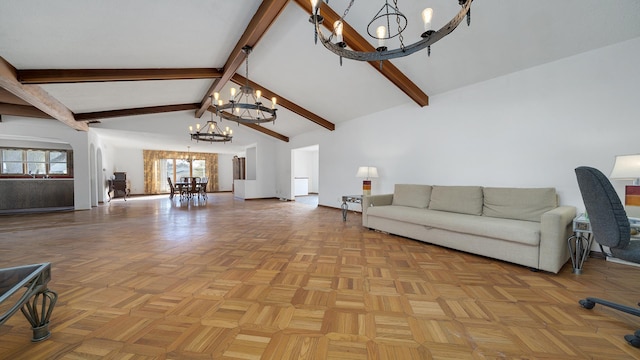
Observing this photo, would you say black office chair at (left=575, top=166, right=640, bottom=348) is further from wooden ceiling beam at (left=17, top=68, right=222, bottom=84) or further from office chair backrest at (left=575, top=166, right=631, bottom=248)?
wooden ceiling beam at (left=17, top=68, right=222, bottom=84)

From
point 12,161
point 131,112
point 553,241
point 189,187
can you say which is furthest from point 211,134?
point 553,241

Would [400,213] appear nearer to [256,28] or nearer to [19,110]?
[256,28]

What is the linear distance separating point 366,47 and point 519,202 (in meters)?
2.81

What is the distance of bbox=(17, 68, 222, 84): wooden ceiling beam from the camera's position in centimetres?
322

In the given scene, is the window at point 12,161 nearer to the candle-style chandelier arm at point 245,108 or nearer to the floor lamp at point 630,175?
the candle-style chandelier arm at point 245,108

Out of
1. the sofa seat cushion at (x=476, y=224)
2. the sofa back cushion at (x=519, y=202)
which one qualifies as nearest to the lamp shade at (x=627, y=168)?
the sofa back cushion at (x=519, y=202)

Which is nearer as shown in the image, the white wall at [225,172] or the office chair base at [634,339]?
the office chair base at [634,339]

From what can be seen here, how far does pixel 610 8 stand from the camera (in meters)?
2.21

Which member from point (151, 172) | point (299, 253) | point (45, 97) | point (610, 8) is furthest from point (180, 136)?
point (610, 8)

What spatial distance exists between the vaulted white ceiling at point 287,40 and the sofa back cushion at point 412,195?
1.63 m

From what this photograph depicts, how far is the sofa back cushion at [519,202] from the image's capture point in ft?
9.00

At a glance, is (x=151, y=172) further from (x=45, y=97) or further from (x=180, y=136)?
(x=45, y=97)

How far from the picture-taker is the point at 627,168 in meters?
2.13

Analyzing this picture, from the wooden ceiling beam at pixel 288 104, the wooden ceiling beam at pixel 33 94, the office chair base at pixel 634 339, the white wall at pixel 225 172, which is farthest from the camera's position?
the white wall at pixel 225 172
